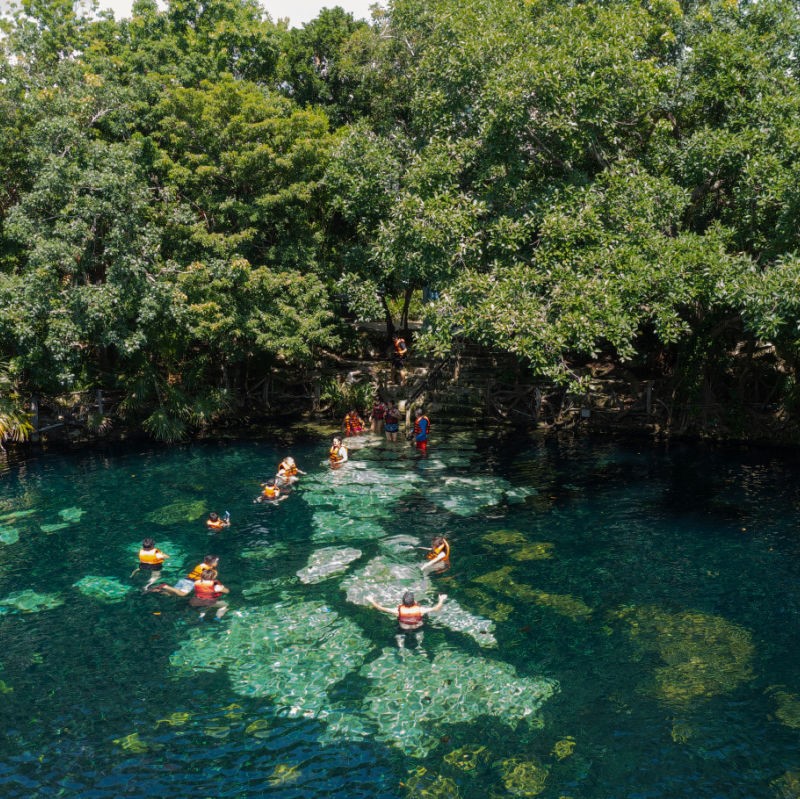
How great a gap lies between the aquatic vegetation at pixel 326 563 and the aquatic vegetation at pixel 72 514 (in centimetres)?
873

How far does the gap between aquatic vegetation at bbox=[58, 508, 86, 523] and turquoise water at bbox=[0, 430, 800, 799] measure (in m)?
0.12

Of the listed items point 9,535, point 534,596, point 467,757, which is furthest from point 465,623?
point 9,535

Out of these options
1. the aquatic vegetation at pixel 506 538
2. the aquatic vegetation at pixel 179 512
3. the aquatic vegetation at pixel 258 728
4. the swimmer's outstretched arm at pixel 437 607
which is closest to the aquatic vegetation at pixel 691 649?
the swimmer's outstretched arm at pixel 437 607

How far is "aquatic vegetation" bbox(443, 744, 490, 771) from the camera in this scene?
1232 centimetres

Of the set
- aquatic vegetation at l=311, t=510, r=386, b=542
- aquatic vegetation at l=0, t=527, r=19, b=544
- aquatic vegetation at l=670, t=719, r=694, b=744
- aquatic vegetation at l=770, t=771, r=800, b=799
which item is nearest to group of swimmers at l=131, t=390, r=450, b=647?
aquatic vegetation at l=311, t=510, r=386, b=542

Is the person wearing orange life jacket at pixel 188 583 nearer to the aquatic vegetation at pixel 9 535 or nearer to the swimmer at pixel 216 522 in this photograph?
the swimmer at pixel 216 522

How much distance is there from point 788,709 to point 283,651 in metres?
9.90

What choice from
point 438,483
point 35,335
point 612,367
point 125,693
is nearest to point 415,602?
point 125,693

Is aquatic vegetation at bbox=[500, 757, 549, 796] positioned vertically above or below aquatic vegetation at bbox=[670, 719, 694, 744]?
below

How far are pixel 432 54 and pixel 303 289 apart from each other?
10813 millimetres

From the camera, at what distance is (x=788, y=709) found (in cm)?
1357

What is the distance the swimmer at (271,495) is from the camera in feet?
82.4

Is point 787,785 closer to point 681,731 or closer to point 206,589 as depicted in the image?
point 681,731

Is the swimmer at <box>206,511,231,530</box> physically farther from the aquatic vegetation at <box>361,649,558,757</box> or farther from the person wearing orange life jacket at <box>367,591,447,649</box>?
the aquatic vegetation at <box>361,649,558,757</box>
